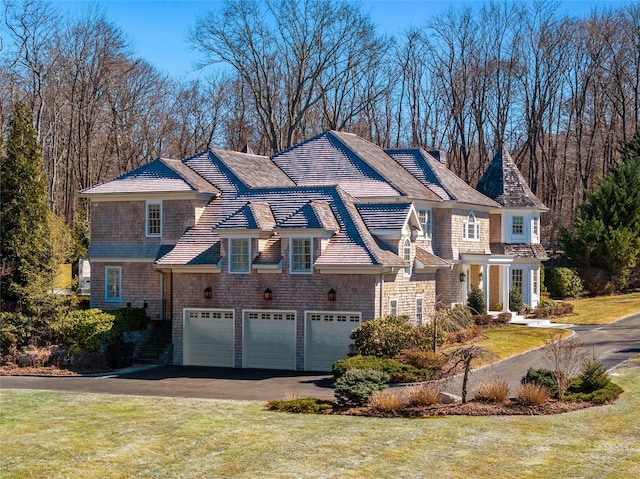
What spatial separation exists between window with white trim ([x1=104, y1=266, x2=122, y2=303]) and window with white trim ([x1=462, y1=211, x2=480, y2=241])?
16.5m

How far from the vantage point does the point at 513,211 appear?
49.5 m

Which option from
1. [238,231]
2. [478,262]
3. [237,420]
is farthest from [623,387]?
[478,262]

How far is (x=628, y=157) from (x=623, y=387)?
3930 centimetres

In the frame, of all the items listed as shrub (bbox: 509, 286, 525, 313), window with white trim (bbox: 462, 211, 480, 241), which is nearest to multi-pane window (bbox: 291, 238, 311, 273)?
window with white trim (bbox: 462, 211, 480, 241)

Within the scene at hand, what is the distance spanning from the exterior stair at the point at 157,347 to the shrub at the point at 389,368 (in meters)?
9.12

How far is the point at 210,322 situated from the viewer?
115ft

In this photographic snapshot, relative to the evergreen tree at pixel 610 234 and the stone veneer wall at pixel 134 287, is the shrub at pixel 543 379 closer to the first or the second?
the stone veneer wall at pixel 134 287

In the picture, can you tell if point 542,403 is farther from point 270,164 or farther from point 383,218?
point 270,164

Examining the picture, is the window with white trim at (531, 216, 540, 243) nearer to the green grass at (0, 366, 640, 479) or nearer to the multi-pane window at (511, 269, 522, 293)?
the multi-pane window at (511, 269, 522, 293)

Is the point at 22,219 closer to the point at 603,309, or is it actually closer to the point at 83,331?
the point at 83,331

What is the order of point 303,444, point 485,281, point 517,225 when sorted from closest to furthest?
point 303,444 → point 485,281 → point 517,225

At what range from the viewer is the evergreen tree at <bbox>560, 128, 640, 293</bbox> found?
5428cm

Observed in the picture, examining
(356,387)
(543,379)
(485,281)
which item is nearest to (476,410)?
(543,379)

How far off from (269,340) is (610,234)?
28.1m
